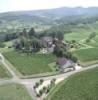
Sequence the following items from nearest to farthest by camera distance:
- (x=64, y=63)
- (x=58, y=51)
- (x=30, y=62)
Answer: (x=64, y=63), (x=30, y=62), (x=58, y=51)

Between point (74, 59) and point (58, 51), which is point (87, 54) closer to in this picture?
point (74, 59)

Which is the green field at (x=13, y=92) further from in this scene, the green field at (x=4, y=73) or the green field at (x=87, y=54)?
the green field at (x=87, y=54)

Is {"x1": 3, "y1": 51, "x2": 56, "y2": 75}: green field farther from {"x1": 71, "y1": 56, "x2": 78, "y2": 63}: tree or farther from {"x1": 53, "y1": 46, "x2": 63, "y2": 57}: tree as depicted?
{"x1": 71, "y1": 56, "x2": 78, "y2": 63}: tree

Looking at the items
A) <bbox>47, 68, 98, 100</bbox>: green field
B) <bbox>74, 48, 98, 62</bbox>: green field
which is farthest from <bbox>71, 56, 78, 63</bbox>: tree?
<bbox>47, 68, 98, 100</bbox>: green field

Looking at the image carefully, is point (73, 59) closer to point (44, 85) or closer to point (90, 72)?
point (90, 72)

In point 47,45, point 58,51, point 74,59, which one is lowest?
point 47,45

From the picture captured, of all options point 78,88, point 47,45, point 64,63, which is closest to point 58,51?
point 47,45

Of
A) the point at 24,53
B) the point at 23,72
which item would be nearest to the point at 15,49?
the point at 24,53
